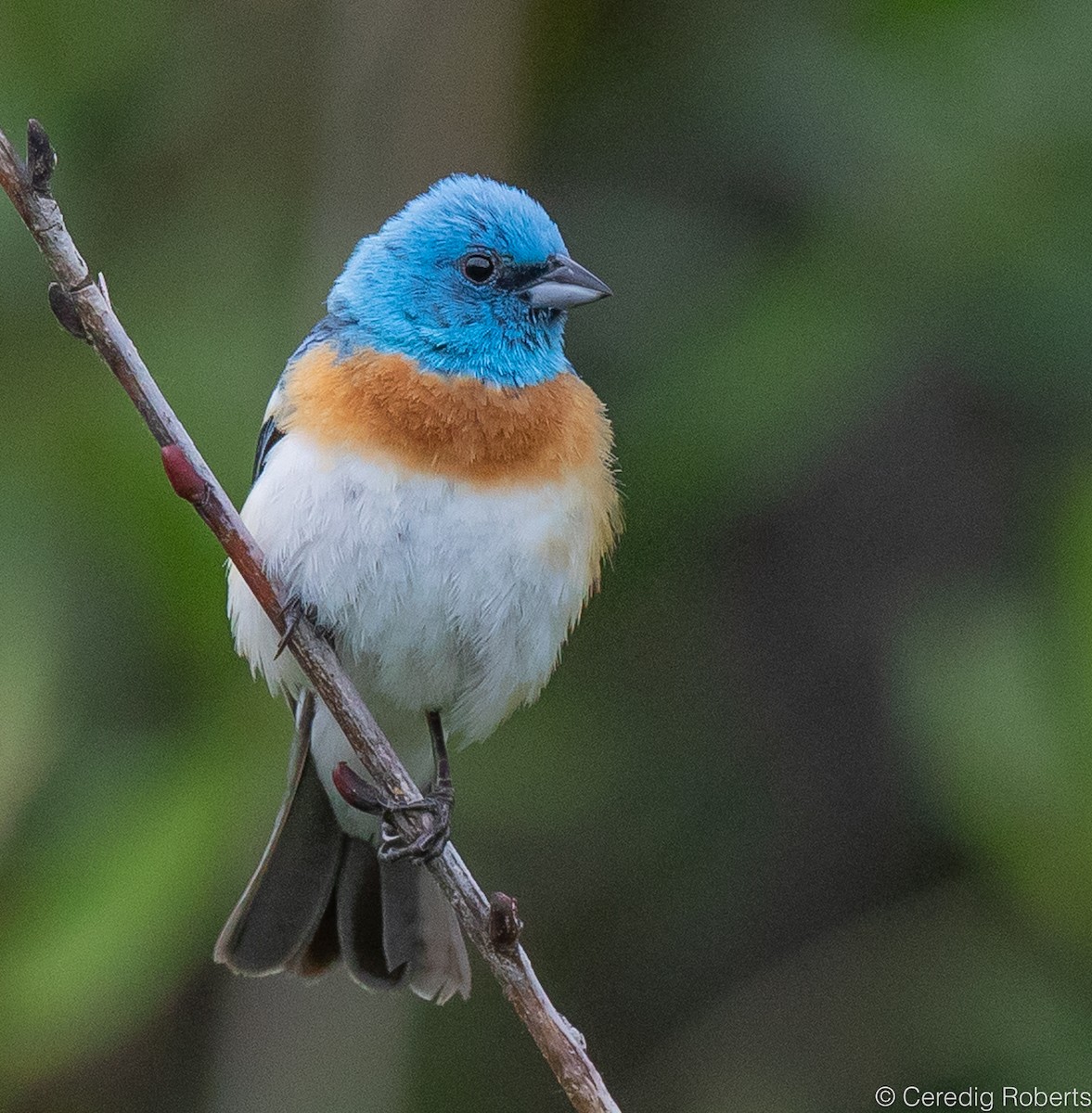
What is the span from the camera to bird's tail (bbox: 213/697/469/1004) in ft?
12.8

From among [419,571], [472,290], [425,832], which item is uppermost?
[472,290]

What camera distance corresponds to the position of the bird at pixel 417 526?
12.1ft

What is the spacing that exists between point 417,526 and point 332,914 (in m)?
1.03

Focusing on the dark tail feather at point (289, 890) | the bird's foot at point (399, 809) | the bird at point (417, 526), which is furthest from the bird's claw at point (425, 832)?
the dark tail feather at point (289, 890)

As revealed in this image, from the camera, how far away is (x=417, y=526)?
3.68 meters

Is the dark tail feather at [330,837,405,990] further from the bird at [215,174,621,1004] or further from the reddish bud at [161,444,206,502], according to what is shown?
the reddish bud at [161,444,206,502]

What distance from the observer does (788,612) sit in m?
5.64

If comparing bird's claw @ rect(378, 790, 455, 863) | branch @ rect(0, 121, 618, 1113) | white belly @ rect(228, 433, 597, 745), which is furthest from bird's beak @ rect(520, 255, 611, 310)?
bird's claw @ rect(378, 790, 455, 863)

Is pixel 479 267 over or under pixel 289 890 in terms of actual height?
over

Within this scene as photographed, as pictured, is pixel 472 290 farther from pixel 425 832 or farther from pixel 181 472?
pixel 425 832

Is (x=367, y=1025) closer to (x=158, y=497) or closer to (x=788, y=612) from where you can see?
(x=158, y=497)

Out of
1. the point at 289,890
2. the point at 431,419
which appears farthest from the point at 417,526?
the point at 289,890

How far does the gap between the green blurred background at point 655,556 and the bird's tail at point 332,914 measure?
4.7 inches

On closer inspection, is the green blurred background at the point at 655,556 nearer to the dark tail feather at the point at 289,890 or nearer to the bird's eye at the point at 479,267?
the dark tail feather at the point at 289,890
